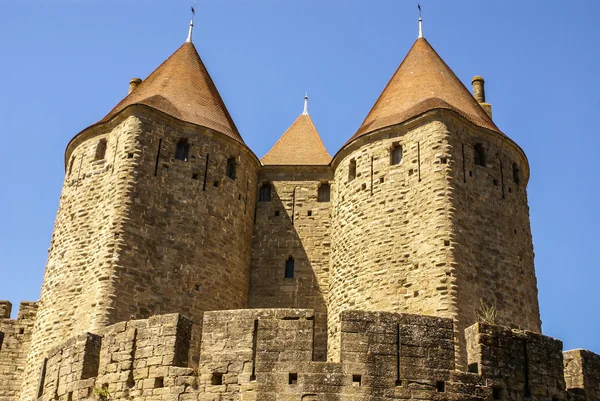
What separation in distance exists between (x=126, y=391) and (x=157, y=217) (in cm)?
978

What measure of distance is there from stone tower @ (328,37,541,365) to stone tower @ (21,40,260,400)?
9.68ft

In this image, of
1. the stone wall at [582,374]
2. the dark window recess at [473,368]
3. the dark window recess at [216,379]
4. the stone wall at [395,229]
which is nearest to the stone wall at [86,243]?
the stone wall at [395,229]

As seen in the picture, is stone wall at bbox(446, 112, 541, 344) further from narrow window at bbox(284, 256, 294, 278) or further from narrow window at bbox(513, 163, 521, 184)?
narrow window at bbox(284, 256, 294, 278)

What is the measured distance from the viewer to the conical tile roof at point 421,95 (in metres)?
20.9

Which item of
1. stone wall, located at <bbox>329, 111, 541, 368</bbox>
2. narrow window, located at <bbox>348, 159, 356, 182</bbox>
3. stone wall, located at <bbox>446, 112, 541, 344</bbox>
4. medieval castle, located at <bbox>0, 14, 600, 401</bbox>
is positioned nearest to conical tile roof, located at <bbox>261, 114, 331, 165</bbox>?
medieval castle, located at <bbox>0, 14, 600, 401</bbox>

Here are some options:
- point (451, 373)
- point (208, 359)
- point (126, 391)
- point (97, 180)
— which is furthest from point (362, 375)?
point (97, 180)

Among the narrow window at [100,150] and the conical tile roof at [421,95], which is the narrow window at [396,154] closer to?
the conical tile roof at [421,95]

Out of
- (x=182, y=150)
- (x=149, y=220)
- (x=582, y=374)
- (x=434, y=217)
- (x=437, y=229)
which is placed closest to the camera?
(x=582, y=374)

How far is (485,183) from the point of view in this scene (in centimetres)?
2002

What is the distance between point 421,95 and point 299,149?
4799 mm

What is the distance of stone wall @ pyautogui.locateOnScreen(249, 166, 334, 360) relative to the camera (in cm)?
2166

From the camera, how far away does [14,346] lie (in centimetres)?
2195

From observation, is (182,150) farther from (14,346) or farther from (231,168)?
(14,346)

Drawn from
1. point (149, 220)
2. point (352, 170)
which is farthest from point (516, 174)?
point (149, 220)
